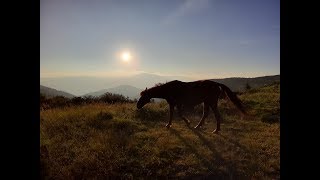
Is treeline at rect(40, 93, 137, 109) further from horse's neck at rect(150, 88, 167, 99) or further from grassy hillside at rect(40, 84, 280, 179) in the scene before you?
horse's neck at rect(150, 88, 167, 99)

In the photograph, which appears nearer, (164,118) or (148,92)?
(148,92)

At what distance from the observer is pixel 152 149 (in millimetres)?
8430

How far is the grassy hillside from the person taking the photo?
673 centimetres

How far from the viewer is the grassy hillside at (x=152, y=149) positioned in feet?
22.1

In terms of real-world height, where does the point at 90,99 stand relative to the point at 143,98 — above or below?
below

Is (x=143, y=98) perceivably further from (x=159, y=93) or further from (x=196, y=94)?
(x=196, y=94)

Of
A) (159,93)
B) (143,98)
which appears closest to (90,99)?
(143,98)

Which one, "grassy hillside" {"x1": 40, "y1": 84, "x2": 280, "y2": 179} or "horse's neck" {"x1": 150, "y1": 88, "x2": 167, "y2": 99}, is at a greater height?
"horse's neck" {"x1": 150, "y1": 88, "x2": 167, "y2": 99}

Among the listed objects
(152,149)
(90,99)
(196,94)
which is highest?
(196,94)

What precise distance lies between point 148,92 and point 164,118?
1.88m

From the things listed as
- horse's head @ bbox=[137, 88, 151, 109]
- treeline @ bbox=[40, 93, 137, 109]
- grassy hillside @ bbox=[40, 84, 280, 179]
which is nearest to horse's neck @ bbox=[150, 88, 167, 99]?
horse's head @ bbox=[137, 88, 151, 109]
